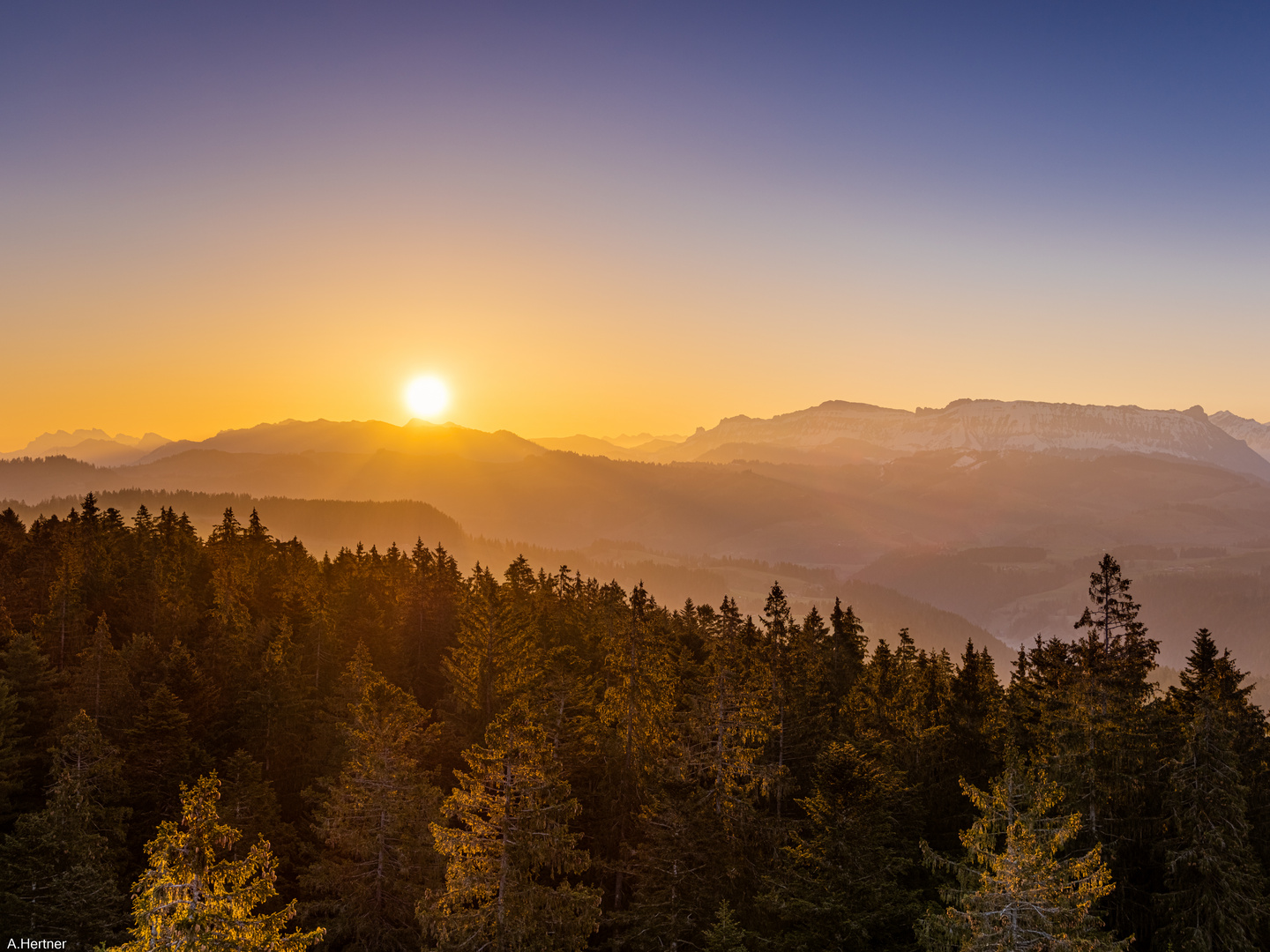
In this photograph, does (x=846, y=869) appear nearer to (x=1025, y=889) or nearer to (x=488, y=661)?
(x=1025, y=889)

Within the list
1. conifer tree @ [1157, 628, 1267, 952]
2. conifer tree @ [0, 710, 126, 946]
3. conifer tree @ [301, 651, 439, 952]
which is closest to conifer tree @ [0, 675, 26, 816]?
conifer tree @ [0, 710, 126, 946]

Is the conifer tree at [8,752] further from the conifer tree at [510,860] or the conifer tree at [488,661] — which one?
the conifer tree at [488,661]

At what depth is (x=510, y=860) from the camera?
2656cm

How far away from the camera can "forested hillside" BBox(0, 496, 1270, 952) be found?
24250 mm

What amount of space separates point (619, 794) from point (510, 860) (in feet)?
53.7

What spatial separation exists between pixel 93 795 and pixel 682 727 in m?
28.6

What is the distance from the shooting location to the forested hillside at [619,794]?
2425cm

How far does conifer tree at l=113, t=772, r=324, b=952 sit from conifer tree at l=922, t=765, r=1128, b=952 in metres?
17.8

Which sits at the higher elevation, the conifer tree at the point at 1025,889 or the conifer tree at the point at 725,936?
the conifer tree at the point at 1025,889

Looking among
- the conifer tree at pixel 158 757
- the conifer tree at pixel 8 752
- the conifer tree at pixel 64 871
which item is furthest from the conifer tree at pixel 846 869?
the conifer tree at pixel 8 752

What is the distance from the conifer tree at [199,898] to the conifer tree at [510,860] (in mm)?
8629

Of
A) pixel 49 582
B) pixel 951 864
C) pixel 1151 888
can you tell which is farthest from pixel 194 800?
pixel 49 582

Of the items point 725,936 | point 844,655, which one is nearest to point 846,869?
point 725,936

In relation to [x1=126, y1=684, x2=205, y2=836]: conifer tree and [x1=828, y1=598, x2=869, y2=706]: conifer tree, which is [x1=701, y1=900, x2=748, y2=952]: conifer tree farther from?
[x1=828, y1=598, x2=869, y2=706]: conifer tree
